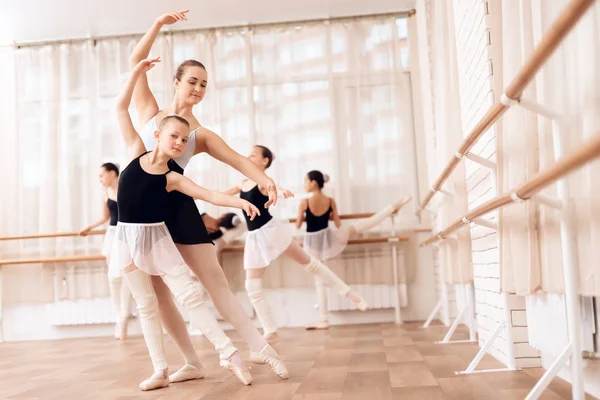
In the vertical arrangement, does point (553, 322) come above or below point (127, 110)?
below

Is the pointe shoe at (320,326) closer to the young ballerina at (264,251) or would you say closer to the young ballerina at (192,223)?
the young ballerina at (264,251)

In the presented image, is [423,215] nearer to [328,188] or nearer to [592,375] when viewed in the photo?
[328,188]

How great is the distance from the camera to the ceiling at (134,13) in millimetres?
5973

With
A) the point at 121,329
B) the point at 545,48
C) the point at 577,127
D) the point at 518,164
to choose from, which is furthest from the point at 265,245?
the point at 545,48

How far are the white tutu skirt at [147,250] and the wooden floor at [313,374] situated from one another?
497mm

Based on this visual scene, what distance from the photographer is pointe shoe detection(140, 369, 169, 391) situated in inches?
113

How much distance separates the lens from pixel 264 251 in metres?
4.58

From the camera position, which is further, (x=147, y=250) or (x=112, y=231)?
(x=112, y=231)

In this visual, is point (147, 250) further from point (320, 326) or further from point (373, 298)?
point (373, 298)

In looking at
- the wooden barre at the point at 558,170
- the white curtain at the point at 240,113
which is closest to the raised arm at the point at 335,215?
the white curtain at the point at 240,113

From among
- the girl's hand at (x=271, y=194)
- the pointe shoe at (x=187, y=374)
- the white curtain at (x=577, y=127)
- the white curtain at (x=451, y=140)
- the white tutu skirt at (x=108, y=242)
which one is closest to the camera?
the white curtain at (x=577, y=127)

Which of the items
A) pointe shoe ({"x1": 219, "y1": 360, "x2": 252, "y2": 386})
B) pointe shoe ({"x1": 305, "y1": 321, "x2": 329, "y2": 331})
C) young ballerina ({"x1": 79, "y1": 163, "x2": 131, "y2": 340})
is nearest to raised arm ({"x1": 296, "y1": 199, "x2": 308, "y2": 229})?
pointe shoe ({"x1": 305, "y1": 321, "x2": 329, "y2": 331})

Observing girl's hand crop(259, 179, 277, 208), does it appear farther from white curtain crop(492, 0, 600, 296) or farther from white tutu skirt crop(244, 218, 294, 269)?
white tutu skirt crop(244, 218, 294, 269)

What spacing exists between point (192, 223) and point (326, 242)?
115 inches
